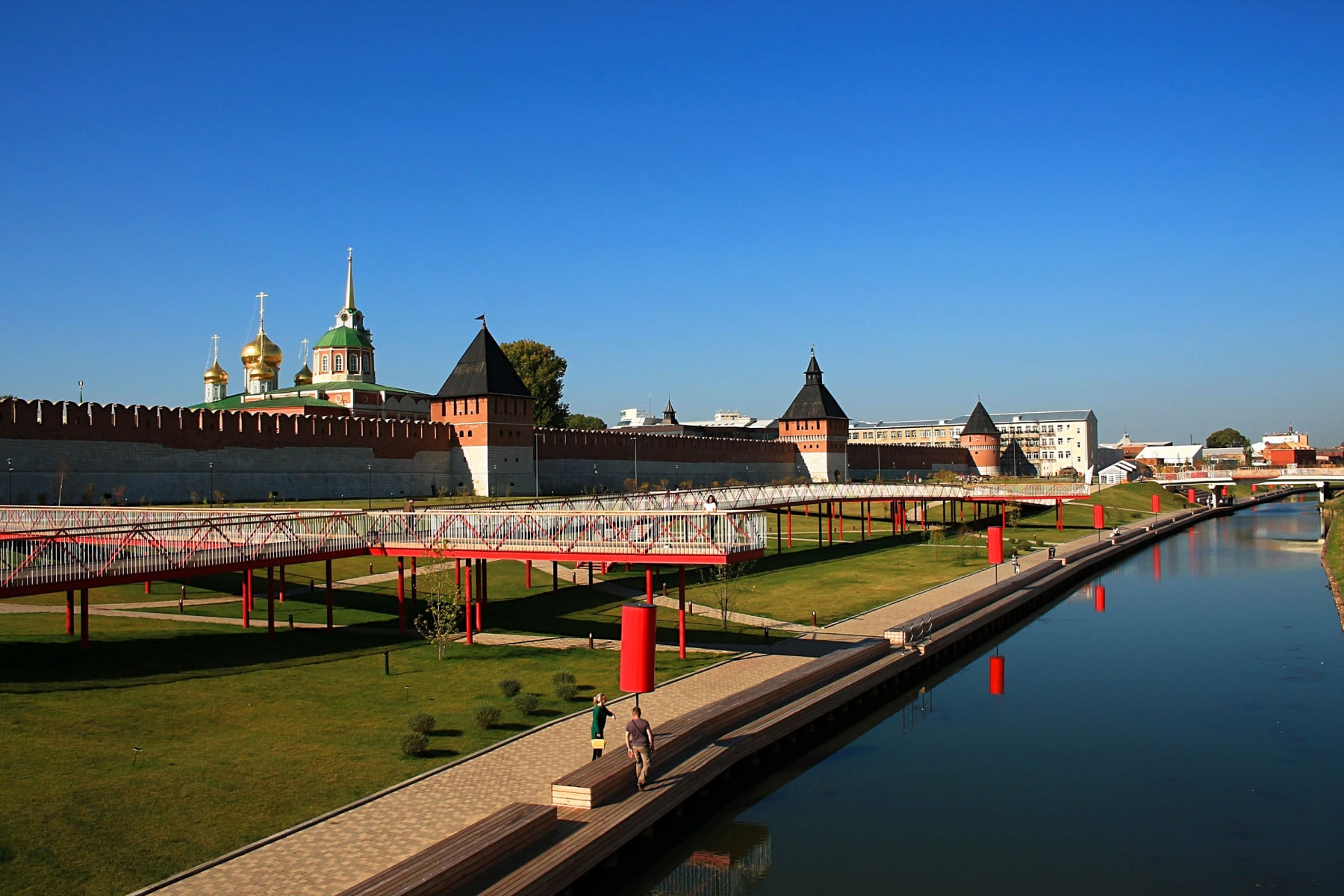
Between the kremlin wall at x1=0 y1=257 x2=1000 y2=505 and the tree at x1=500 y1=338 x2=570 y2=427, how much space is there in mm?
6272

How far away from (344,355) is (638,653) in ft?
182

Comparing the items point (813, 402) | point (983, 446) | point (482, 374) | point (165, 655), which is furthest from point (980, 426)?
point (165, 655)

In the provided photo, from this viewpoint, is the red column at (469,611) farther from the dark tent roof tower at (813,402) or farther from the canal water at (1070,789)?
the dark tent roof tower at (813,402)

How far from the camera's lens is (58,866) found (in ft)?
27.9

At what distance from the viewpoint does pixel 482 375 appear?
44406mm

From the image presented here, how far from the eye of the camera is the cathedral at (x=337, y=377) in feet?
199

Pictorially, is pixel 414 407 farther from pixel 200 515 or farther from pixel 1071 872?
pixel 1071 872

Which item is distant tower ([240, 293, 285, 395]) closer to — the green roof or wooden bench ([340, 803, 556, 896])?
the green roof

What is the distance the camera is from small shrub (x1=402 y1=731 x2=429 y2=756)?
1153 cm

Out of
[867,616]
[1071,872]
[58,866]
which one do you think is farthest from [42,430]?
[1071,872]

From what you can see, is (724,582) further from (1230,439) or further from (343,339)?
(1230,439)

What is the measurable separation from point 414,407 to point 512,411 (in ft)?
64.8

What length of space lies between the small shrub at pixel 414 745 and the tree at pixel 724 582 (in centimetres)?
717

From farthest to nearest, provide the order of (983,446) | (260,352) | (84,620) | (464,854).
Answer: (983,446)
(260,352)
(84,620)
(464,854)
